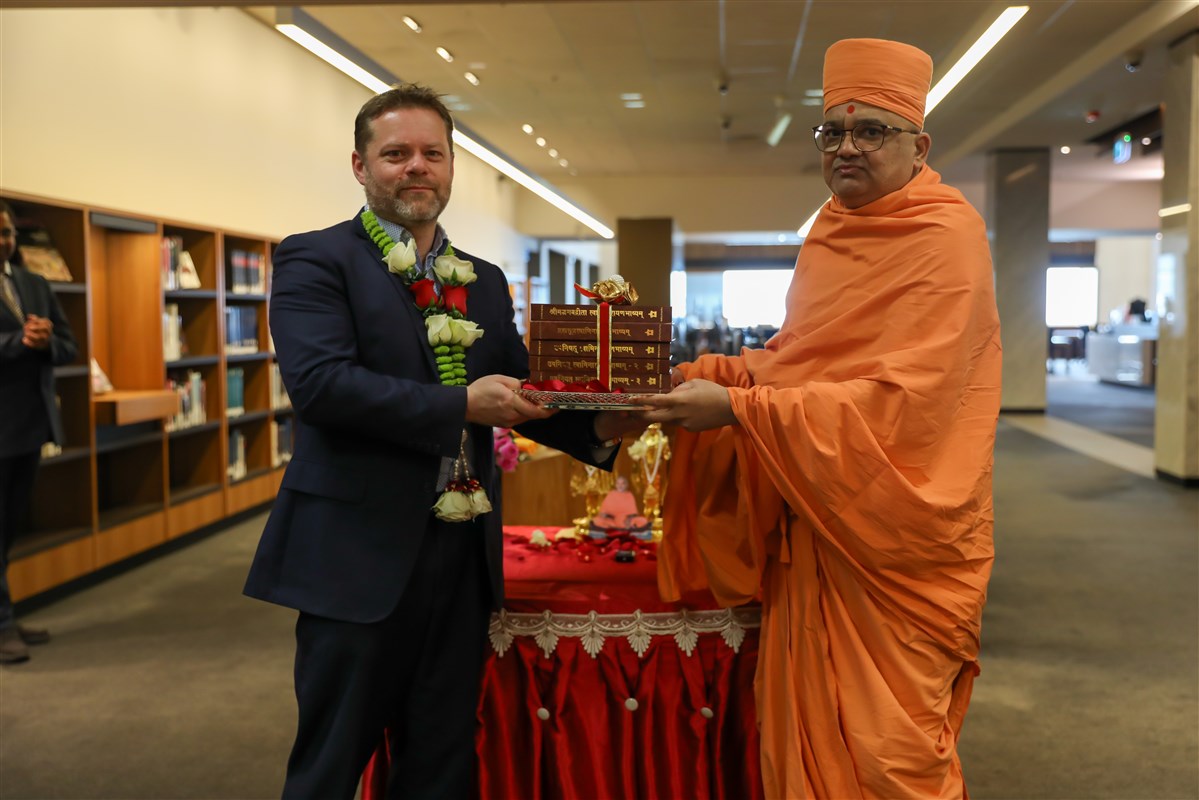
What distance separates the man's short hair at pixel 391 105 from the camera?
79.1 inches

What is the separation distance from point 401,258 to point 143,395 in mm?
4692

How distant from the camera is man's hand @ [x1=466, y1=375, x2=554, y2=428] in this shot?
6.26 ft

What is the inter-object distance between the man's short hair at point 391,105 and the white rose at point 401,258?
0.71 feet

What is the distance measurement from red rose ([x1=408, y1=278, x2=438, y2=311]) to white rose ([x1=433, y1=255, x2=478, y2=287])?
0.03m

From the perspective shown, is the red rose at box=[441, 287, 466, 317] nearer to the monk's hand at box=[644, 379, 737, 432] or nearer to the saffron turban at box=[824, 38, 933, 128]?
the monk's hand at box=[644, 379, 737, 432]

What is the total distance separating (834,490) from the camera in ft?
6.31

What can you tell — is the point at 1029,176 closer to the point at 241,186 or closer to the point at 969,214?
the point at 241,186

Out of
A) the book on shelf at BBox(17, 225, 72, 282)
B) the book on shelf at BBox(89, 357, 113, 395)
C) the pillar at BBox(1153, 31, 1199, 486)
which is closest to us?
the book on shelf at BBox(17, 225, 72, 282)

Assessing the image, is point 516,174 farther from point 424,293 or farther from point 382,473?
point 382,473

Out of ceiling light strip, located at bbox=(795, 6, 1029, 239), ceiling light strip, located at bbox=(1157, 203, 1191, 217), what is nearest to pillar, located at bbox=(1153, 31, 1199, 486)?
ceiling light strip, located at bbox=(1157, 203, 1191, 217)

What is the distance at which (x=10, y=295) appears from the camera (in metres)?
4.63

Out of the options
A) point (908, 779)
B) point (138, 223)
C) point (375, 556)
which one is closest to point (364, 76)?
point (138, 223)

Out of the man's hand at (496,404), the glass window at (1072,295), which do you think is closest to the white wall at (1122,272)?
the glass window at (1072,295)

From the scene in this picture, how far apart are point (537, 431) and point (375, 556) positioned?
0.51 m
